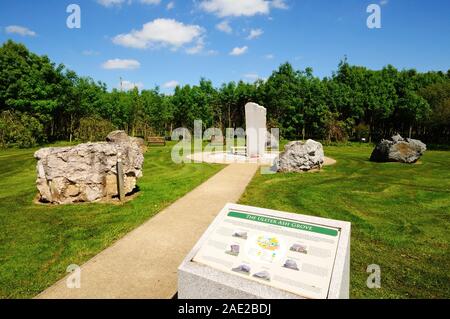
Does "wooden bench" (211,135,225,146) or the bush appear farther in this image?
"wooden bench" (211,135,225,146)

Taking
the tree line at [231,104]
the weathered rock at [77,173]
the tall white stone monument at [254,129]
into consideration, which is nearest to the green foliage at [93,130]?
the tree line at [231,104]

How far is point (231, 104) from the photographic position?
2251 inches

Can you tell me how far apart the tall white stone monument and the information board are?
56.7 feet

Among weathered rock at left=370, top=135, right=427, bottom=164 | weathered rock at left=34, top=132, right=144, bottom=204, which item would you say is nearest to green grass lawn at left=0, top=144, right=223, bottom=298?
weathered rock at left=34, top=132, right=144, bottom=204

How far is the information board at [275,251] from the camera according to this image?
3.41 metres

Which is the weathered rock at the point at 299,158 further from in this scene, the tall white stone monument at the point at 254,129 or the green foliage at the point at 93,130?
the green foliage at the point at 93,130

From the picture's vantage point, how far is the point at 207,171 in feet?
53.1

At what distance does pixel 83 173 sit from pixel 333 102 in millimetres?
41527

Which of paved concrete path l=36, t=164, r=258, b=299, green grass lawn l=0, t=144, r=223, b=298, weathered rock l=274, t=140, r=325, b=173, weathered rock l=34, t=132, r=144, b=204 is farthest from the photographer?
weathered rock l=274, t=140, r=325, b=173

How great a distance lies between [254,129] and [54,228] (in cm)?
1562

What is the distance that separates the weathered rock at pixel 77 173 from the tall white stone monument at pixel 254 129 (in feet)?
39.9

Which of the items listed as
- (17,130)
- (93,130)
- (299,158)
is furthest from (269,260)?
(17,130)

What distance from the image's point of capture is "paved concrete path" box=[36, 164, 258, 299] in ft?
16.3

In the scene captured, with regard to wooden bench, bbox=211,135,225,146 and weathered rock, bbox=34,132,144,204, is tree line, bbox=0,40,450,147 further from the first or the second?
weathered rock, bbox=34,132,144,204
